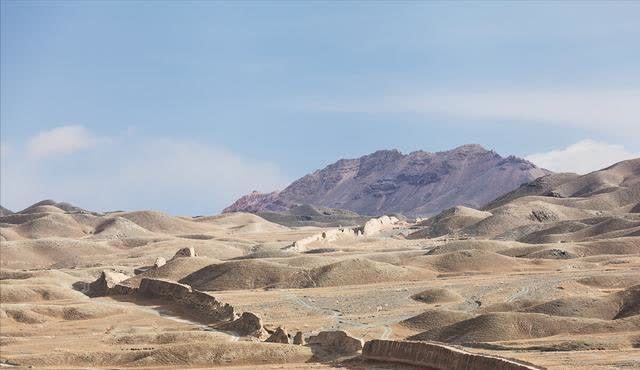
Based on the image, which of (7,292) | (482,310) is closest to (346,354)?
(482,310)

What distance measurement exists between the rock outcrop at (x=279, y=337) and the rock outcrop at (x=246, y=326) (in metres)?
2.88

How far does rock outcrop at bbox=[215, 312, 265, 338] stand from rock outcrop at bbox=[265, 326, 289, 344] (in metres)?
2.88

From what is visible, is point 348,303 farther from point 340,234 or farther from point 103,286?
point 340,234

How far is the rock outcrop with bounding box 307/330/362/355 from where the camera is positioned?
43.4 meters

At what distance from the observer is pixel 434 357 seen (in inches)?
1421

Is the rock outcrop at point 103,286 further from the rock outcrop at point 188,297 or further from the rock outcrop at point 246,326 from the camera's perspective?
the rock outcrop at point 246,326

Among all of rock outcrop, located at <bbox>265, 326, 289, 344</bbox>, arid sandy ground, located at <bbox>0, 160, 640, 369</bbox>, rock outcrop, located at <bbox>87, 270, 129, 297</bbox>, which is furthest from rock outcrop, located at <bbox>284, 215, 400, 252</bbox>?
rock outcrop, located at <bbox>265, 326, 289, 344</bbox>

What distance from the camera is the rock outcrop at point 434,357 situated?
→ 103 feet

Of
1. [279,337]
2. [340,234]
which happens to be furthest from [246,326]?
[340,234]

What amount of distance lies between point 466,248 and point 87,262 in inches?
1881

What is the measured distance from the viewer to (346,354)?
43.2m

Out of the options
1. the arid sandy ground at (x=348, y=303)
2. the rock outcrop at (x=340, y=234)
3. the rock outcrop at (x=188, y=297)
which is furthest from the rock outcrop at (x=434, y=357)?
the rock outcrop at (x=340, y=234)

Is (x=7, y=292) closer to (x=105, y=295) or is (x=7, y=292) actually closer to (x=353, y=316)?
(x=105, y=295)

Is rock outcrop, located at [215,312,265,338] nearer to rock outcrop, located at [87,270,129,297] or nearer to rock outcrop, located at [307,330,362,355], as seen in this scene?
rock outcrop, located at [307,330,362,355]
